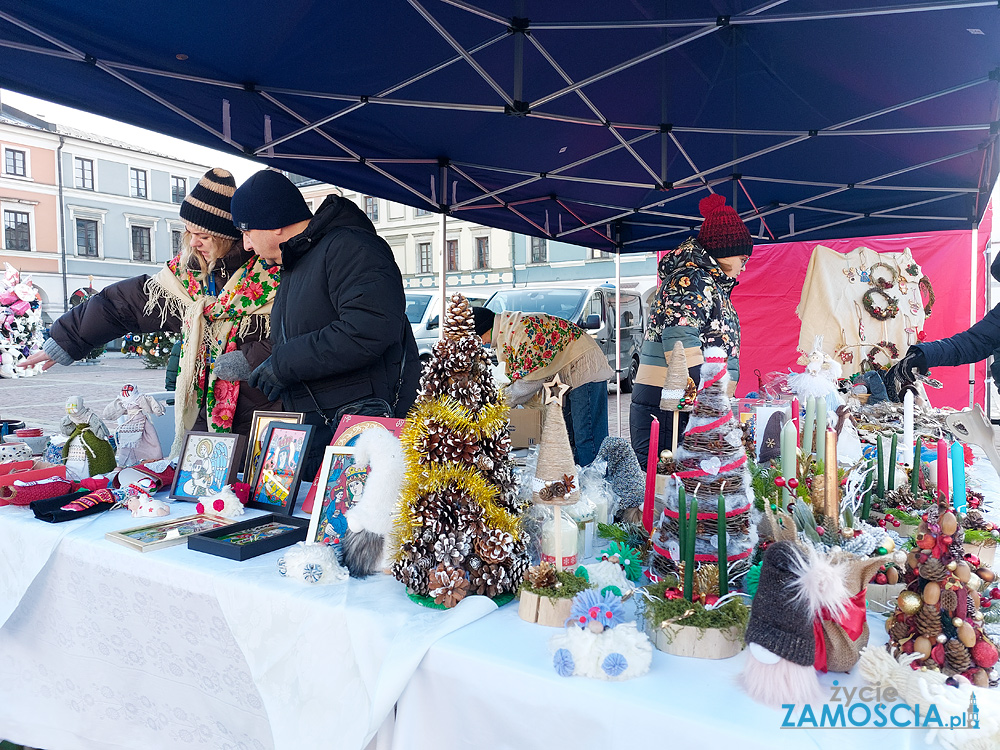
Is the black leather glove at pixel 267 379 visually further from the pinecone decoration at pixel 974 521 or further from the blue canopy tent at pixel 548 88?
the pinecone decoration at pixel 974 521

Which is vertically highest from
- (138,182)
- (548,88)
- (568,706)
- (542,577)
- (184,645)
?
(138,182)

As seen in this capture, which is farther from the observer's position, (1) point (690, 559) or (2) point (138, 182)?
(2) point (138, 182)

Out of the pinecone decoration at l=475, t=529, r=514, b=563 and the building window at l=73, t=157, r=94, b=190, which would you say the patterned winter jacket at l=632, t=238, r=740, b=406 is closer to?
the pinecone decoration at l=475, t=529, r=514, b=563

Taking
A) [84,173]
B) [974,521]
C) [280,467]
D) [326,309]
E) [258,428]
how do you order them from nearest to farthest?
1. [974,521]
2. [280,467]
3. [258,428]
4. [326,309]
5. [84,173]

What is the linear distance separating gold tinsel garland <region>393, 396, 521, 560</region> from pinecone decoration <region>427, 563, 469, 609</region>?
9 cm

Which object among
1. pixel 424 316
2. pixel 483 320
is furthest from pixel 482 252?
pixel 483 320

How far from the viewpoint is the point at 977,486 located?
1927 mm

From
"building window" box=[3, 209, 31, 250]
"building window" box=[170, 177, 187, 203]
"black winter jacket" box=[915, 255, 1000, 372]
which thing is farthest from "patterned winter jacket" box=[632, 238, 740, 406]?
"building window" box=[170, 177, 187, 203]

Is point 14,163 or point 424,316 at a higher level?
point 14,163

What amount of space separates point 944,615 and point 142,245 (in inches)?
1445

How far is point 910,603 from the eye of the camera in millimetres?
875

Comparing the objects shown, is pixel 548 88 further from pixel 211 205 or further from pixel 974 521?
pixel 974 521

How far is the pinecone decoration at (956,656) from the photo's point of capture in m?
0.84

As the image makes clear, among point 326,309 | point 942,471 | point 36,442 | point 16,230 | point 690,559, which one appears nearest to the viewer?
point 690,559
